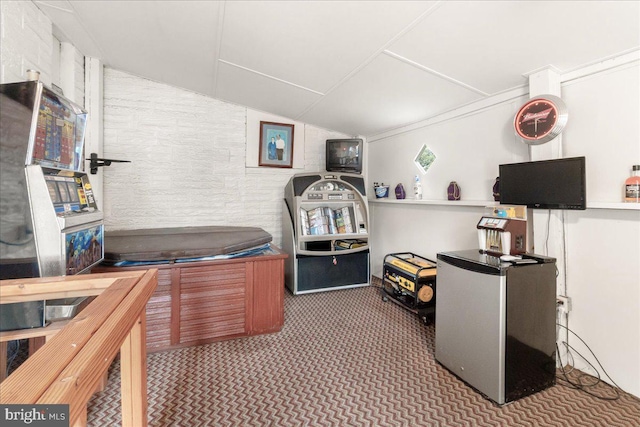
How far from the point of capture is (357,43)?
6.83 feet

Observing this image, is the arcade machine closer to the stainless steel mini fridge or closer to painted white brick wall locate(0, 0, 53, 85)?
painted white brick wall locate(0, 0, 53, 85)

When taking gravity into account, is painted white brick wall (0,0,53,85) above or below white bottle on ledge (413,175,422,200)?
above

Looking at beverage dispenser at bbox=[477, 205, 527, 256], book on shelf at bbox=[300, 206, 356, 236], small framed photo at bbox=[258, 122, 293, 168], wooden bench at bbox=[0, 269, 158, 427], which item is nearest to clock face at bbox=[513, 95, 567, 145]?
beverage dispenser at bbox=[477, 205, 527, 256]

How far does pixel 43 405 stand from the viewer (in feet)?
1.46

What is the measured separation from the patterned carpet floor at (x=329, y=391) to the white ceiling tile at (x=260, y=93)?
2.48 meters

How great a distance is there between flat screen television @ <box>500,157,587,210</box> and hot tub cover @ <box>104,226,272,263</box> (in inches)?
81.3

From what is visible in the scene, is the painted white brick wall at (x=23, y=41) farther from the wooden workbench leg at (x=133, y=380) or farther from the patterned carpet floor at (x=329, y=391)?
the patterned carpet floor at (x=329, y=391)

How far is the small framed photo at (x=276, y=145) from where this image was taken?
3.88m

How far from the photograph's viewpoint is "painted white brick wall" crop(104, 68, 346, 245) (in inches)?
129

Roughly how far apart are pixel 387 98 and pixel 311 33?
111 centimetres

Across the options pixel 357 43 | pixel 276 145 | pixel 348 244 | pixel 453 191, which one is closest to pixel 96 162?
pixel 276 145

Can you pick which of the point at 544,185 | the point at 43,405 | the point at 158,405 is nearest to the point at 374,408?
the point at 158,405

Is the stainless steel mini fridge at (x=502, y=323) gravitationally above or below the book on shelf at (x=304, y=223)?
below

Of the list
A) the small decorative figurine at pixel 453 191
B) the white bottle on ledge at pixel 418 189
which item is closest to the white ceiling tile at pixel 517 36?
the small decorative figurine at pixel 453 191
